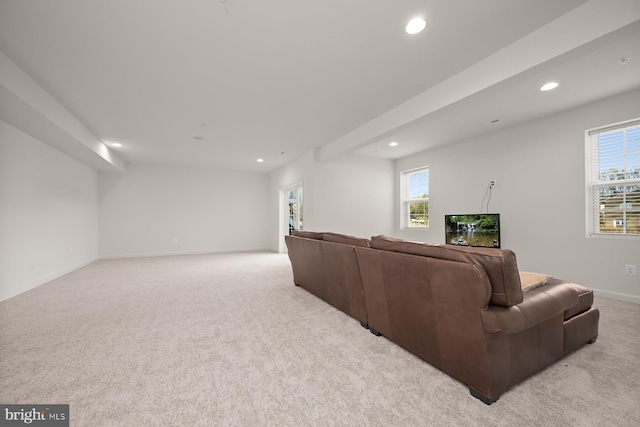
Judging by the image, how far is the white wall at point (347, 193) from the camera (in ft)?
19.2

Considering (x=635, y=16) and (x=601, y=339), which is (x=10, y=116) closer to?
(x=635, y=16)

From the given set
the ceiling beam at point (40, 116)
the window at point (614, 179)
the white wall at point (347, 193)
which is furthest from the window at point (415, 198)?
the ceiling beam at point (40, 116)

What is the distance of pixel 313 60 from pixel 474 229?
3.84 meters

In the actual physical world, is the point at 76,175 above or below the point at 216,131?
below

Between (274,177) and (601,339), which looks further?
(274,177)

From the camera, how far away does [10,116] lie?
10.5ft

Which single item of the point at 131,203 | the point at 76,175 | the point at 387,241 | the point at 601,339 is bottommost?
the point at 601,339

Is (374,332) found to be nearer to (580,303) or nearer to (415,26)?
(580,303)

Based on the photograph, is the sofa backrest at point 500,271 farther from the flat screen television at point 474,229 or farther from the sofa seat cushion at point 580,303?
the flat screen television at point 474,229

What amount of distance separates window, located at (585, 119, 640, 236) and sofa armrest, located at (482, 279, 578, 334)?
2.67 meters

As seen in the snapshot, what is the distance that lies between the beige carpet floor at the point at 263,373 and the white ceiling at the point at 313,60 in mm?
2339

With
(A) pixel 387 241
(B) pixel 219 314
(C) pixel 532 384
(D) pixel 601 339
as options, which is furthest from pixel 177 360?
(D) pixel 601 339

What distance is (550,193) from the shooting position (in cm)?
392

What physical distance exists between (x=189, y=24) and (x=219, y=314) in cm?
268
